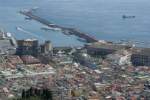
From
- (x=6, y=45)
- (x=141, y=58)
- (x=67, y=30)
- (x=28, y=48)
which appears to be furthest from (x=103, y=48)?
(x=67, y=30)

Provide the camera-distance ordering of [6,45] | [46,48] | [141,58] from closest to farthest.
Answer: [141,58], [46,48], [6,45]

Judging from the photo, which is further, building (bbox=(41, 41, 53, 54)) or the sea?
the sea

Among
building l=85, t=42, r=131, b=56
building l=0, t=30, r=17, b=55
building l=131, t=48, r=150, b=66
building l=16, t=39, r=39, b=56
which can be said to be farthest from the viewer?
building l=85, t=42, r=131, b=56

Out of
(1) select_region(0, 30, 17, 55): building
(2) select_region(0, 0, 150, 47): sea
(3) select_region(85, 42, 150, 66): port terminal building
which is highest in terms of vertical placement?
(1) select_region(0, 30, 17, 55): building

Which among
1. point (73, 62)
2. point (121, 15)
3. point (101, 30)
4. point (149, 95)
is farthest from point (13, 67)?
point (121, 15)

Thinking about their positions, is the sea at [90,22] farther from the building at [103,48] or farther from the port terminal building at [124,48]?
the port terminal building at [124,48]


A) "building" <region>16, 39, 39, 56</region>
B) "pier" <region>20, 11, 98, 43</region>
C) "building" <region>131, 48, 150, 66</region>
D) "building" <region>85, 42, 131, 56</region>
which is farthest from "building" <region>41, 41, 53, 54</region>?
"pier" <region>20, 11, 98, 43</region>

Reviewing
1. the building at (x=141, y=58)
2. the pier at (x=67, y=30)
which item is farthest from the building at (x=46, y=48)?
the pier at (x=67, y=30)

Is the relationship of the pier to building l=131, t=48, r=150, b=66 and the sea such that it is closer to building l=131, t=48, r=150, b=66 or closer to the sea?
the sea

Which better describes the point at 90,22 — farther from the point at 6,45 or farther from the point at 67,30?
the point at 6,45
